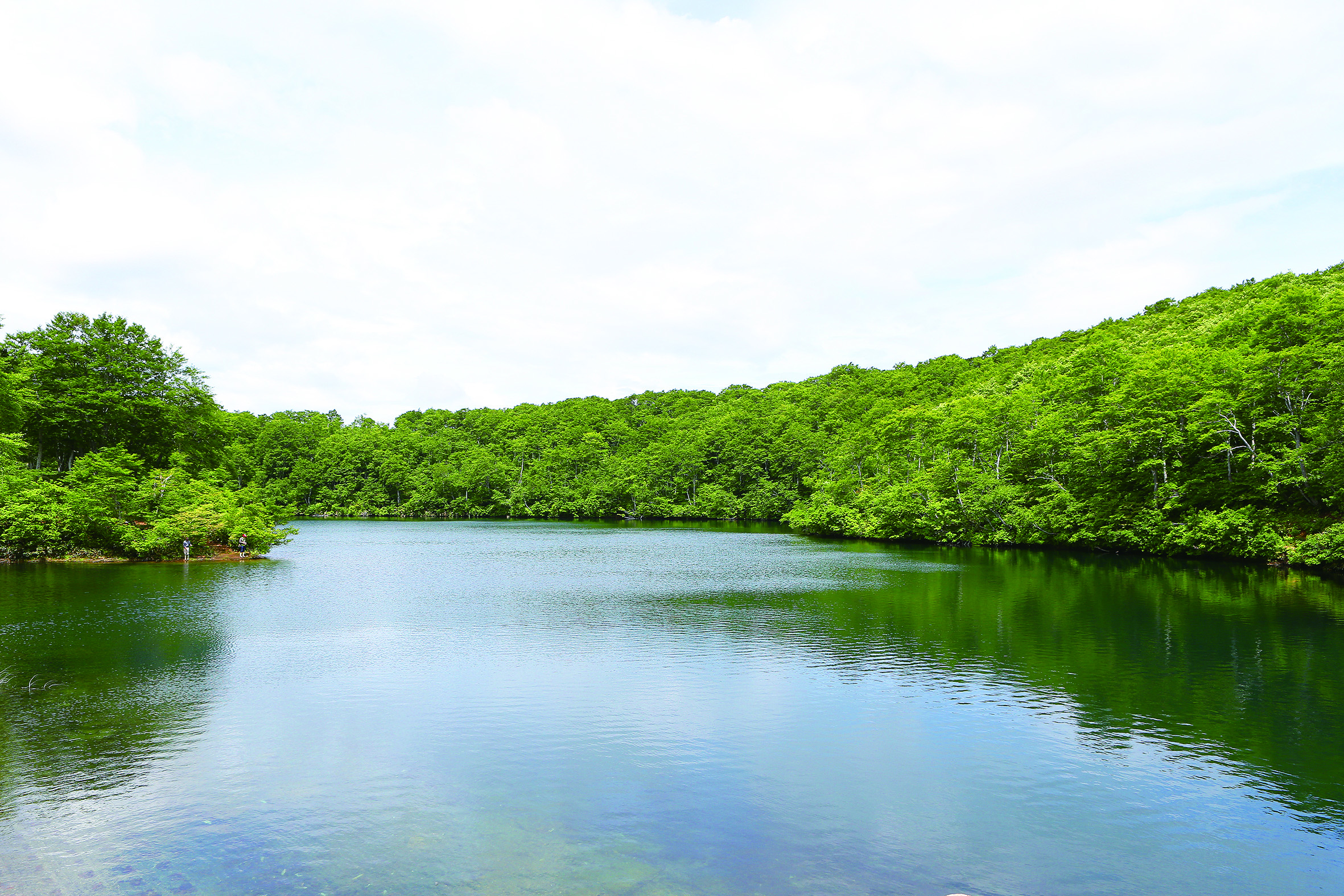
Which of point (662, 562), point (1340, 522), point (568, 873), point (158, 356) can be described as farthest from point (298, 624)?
point (1340, 522)

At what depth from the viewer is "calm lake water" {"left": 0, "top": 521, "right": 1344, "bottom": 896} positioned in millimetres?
8266

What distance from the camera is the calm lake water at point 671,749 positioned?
325 inches

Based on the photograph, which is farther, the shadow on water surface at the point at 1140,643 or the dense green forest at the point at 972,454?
the dense green forest at the point at 972,454

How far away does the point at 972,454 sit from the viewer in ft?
192

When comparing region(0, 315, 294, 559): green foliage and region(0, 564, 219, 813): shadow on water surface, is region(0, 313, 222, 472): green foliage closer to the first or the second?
region(0, 315, 294, 559): green foliage

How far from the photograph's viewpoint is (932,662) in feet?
57.4

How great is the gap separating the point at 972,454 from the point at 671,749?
2065 inches

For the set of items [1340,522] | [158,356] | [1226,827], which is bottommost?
[1226,827]

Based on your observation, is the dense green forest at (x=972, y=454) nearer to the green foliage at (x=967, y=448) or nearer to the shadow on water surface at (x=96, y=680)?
the green foliage at (x=967, y=448)

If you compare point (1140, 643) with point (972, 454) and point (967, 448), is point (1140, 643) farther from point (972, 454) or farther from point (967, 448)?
point (967, 448)

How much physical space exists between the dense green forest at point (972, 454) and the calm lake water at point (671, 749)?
13.3 meters

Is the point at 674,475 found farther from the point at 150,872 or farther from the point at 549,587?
the point at 150,872

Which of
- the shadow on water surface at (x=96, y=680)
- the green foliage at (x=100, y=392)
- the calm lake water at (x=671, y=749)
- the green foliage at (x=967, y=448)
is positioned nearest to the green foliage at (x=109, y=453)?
the green foliage at (x=100, y=392)

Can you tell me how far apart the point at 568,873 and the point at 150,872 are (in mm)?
4384
